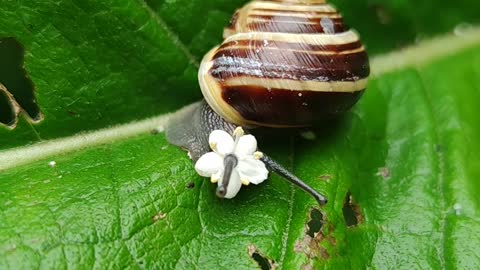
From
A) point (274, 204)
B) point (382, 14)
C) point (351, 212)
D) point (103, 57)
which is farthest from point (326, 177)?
point (382, 14)

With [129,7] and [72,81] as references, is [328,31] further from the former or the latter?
[72,81]

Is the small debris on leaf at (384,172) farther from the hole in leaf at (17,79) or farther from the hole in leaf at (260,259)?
the hole in leaf at (17,79)

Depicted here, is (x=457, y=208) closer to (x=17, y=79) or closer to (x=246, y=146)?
(x=246, y=146)

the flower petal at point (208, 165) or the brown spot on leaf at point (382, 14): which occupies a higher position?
the brown spot on leaf at point (382, 14)

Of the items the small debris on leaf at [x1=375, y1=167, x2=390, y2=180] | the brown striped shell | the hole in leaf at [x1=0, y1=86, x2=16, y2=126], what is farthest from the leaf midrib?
the small debris on leaf at [x1=375, y1=167, x2=390, y2=180]

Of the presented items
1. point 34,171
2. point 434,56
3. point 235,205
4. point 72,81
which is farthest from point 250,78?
point 434,56

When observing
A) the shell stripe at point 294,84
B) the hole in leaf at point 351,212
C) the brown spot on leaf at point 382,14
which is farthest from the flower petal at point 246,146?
the brown spot on leaf at point 382,14

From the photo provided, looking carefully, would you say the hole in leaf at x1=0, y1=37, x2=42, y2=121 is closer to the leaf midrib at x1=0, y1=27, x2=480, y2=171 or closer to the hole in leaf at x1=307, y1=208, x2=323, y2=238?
the leaf midrib at x1=0, y1=27, x2=480, y2=171
